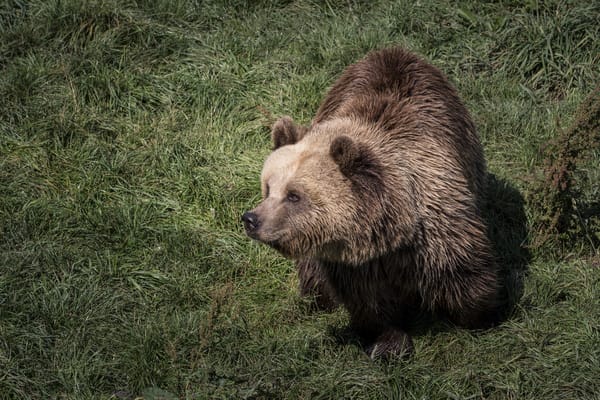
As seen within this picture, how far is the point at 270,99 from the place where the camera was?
29.5ft

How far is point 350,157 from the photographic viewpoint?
5.91 metres

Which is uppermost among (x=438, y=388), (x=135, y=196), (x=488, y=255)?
(x=488, y=255)

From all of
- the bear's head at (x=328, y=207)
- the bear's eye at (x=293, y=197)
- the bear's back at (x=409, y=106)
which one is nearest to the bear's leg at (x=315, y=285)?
the bear's head at (x=328, y=207)

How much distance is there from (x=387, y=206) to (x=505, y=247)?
1.84m

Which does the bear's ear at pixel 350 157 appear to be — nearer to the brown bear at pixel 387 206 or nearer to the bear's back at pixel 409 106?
the brown bear at pixel 387 206

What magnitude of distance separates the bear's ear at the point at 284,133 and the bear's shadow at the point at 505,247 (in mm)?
1407

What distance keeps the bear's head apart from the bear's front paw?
802 millimetres

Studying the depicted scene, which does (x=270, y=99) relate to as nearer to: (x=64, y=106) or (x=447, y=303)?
(x=64, y=106)

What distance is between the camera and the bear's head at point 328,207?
588 centimetres

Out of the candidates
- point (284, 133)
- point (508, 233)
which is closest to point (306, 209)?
point (284, 133)

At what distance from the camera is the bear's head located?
231 inches

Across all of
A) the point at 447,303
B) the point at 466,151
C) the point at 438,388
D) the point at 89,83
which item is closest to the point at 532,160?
the point at 466,151

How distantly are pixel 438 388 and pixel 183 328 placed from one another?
1.78 m

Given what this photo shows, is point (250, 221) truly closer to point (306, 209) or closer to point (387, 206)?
point (306, 209)
